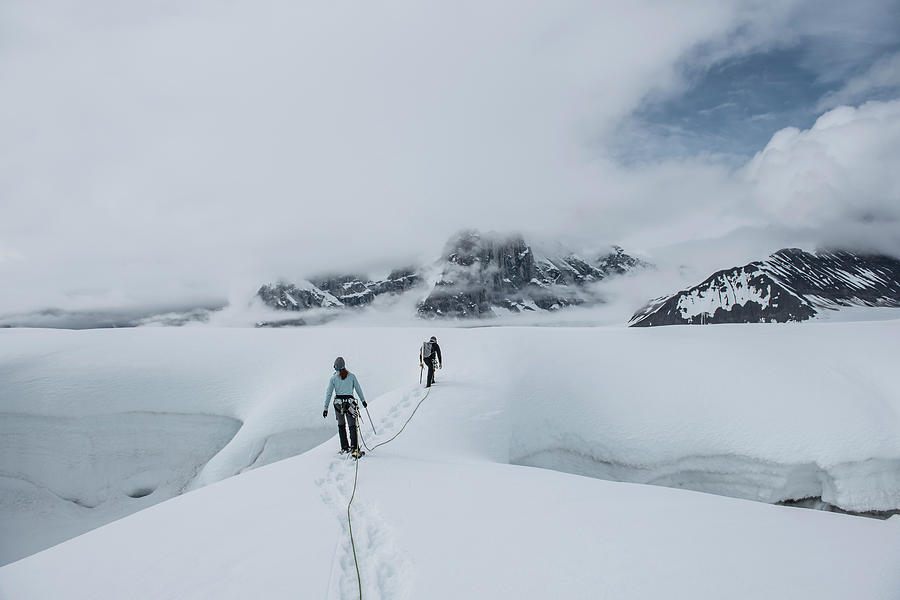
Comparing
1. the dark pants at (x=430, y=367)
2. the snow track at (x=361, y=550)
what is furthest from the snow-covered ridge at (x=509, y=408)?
the snow track at (x=361, y=550)

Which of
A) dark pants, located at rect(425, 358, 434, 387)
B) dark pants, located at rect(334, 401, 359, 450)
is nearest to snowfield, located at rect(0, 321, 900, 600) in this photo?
dark pants, located at rect(425, 358, 434, 387)

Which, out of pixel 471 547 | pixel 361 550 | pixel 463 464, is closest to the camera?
pixel 471 547

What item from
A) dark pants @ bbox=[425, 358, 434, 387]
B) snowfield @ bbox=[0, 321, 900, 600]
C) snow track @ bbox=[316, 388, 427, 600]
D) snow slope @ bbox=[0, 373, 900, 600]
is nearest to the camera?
snow slope @ bbox=[0, 373, 900, 600]

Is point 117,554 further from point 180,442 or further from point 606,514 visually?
point 180,442

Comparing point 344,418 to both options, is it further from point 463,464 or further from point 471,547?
point 471,547

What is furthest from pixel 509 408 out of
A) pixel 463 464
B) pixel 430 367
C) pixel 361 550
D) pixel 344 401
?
pixel 361 550

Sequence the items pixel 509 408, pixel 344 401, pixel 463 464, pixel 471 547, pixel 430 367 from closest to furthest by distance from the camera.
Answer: pixel 471 547
pixel 463 464
pixel 344 401
pixel 509 408
pixel 430 367

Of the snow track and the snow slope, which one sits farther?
the snow track

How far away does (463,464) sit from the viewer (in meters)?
12.8

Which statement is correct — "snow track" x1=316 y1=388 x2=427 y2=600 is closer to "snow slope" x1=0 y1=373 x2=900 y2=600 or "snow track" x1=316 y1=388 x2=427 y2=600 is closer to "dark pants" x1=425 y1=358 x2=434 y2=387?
"snow slope" x1=0 y1=373 x2=900 y2=600

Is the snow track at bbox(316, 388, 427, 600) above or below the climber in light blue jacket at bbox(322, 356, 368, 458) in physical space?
below

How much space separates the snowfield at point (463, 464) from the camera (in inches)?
248

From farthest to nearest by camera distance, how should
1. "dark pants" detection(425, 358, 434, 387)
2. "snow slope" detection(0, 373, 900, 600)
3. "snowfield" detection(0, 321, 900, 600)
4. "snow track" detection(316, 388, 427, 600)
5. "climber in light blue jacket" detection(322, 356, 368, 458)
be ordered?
"dark pants" detection(425, 358, 434, 387)
"climber in light blue jacket" detection(322, 356, 368, 458)
"snowfield" detection(0, 321, 900, 600)
"snow track" detection(316, 388, 427, 600)
"snow slope" detection(0, 373, 900, 600)

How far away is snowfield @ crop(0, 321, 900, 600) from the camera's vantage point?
20.7ft
